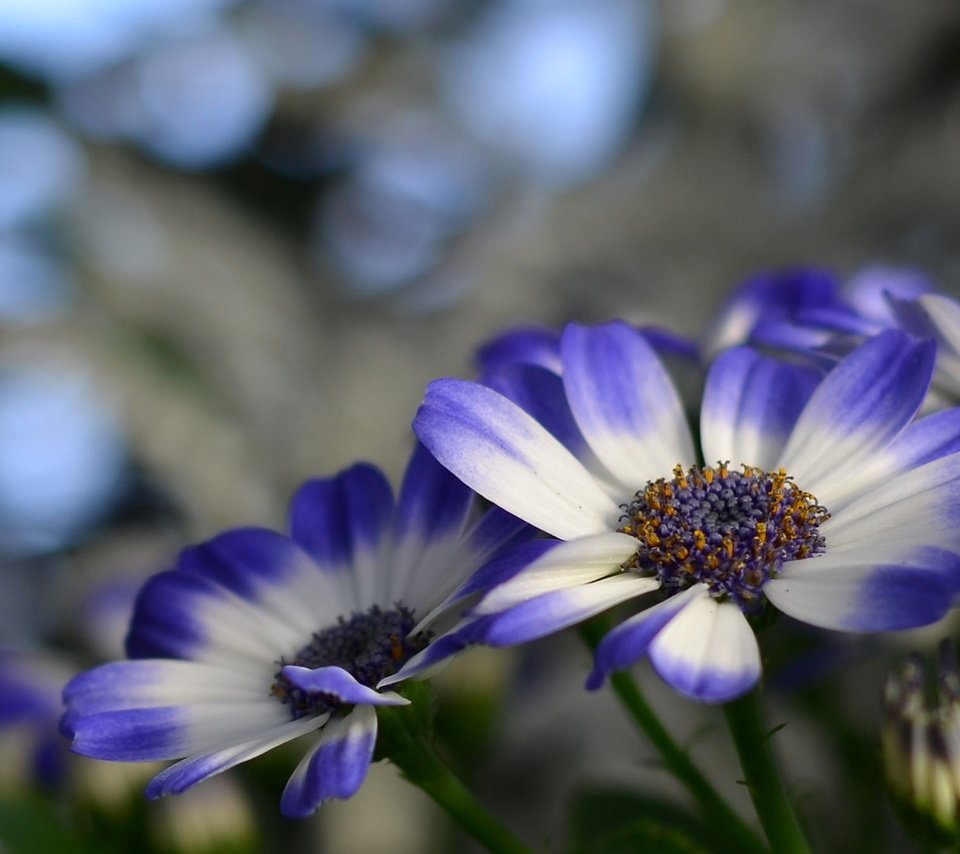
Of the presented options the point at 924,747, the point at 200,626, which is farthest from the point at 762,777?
the point at 200,626

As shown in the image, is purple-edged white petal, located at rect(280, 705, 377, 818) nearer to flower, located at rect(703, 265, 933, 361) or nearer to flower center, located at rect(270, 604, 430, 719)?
flower center, located at rect(270, 604, 430, 719)

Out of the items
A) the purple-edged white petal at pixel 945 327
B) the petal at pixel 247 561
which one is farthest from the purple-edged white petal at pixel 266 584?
the purple-edged white petal at pixel 945 327

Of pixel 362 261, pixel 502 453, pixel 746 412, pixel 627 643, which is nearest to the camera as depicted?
pixel 627 643

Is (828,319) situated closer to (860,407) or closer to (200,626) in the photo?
(860,407)

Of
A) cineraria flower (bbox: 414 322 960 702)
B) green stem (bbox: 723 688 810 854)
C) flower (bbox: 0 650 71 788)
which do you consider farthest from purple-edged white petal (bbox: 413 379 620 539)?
flower (bbox: 0 650 71 788)

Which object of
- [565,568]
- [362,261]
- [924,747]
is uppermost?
[362,261]

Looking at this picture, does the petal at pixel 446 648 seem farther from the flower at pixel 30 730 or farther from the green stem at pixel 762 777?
the flower at pixel 30 730
